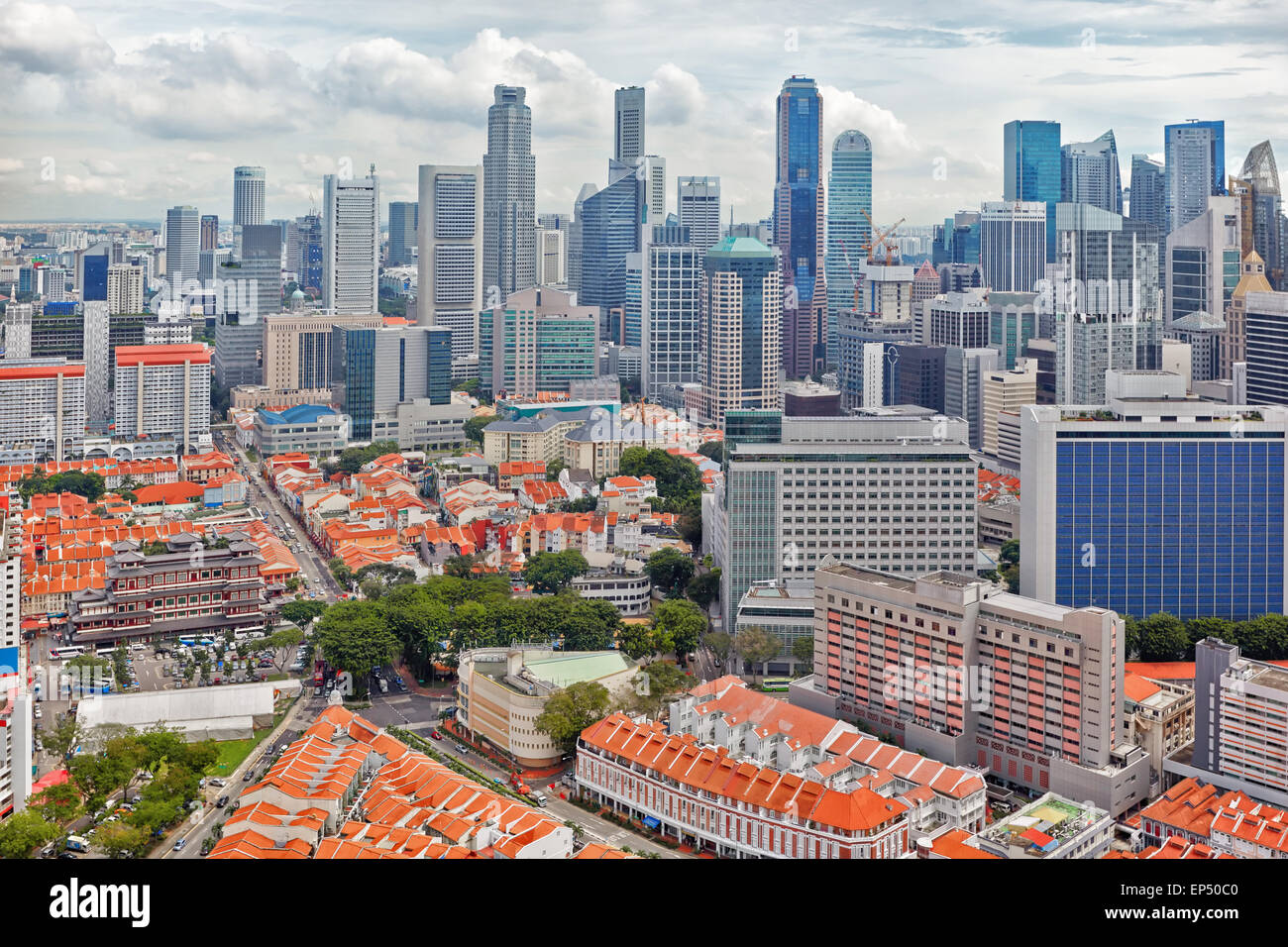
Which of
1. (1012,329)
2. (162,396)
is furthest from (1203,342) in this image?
(162,396)

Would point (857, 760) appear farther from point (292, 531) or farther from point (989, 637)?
point (292, 531)

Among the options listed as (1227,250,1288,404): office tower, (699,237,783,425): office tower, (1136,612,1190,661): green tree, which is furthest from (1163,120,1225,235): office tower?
(1136,612,1190,661): green tree

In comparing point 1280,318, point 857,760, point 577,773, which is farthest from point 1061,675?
point 1280,318

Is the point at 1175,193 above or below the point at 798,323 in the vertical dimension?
above

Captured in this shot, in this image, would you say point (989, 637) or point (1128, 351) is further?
point (1128, 351)

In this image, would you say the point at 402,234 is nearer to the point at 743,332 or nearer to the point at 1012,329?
the point at 743,332

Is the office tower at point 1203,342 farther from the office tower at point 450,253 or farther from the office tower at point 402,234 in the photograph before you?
the office tower at point 402,234

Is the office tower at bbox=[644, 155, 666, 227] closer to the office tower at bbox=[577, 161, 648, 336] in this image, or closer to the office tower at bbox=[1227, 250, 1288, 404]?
the office tower at bbox=[577, 161, 648, 336]
